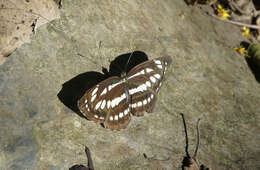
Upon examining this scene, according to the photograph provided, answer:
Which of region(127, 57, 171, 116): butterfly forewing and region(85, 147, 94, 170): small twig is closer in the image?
region(85, 147, 94, 170): small twig

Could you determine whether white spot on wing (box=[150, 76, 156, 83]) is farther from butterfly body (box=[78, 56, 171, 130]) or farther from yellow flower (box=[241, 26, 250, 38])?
yellow flower (box=[241, 26, 250, 38])

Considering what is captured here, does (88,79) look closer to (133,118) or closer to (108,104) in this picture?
(108,104)

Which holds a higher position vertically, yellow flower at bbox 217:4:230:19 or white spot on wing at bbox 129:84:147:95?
yellow flower at bbox 217:4:230:19

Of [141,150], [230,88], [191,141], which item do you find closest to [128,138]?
[141,150]

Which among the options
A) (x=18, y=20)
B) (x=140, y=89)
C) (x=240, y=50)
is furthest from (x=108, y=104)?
(x=240, y=50)

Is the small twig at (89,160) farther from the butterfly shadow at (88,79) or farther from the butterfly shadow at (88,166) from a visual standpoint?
the butterfly shadow at (88,79)

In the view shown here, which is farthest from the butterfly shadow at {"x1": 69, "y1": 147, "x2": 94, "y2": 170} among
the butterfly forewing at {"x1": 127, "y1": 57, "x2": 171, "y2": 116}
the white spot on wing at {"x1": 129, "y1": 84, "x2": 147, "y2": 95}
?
the white spot on wing at {"x1": 129, "y1": 84, "x2": 147, "y2": 95}
